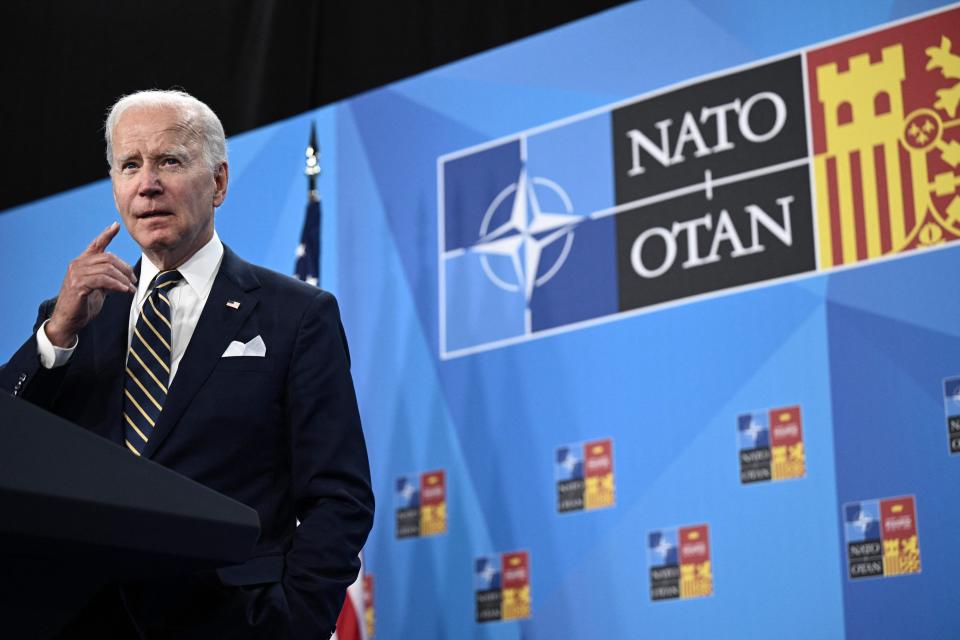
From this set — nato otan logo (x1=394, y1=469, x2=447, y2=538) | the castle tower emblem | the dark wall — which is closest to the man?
the castle tower emblem

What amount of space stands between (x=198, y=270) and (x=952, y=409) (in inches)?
95.6

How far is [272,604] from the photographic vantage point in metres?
1.93

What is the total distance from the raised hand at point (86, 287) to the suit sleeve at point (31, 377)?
4cm

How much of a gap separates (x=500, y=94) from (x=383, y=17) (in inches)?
34.3

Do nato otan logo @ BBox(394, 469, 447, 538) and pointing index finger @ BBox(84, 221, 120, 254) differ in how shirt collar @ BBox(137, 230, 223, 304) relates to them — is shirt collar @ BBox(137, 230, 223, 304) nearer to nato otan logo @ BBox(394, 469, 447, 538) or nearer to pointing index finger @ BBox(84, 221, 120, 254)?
pointing index finger @ BBox(84, 221, 120, 254)

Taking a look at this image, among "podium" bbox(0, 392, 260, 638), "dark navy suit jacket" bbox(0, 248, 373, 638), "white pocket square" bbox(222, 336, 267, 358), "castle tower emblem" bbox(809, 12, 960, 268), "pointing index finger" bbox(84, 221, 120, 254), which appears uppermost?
"castle tower emblem" bbox(809, 12, 960, 268)

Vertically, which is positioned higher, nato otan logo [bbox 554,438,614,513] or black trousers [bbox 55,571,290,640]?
nato otan logo [bbox 554,438,614,513]

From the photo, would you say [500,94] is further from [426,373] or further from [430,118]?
[426,373]

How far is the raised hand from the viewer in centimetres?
195

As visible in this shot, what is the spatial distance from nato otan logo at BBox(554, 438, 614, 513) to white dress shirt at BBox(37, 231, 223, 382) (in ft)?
8.05

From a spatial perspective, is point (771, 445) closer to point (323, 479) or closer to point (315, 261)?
point (315, 261)

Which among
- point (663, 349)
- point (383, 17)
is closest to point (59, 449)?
point (663, 349)

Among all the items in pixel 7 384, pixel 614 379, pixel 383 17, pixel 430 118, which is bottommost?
pixel 7 384

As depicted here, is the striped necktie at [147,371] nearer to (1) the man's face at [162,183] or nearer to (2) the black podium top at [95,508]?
(1) the man's face at [162,183]
